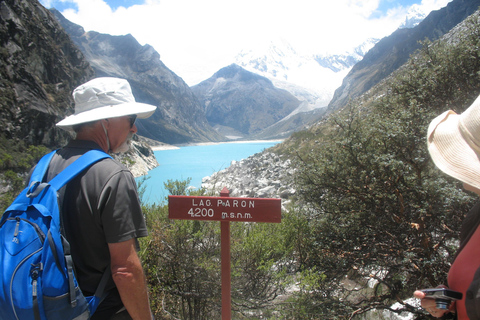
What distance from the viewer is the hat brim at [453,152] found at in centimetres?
104

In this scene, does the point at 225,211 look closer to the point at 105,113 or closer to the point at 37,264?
the point at 105,113

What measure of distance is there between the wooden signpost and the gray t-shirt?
92cm

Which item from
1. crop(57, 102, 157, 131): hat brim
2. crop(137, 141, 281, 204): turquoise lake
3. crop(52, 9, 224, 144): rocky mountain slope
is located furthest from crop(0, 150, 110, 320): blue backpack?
crop(52, 9, 224, 144): rocky mountain slope

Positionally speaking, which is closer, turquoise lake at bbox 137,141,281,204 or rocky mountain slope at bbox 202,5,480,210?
rocky mountain slope at bbox 202,5,480,210

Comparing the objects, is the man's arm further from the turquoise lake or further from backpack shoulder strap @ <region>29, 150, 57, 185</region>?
the turquoise lake

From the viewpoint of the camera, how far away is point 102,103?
1.48 m

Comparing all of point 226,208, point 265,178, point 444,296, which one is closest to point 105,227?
point 226,208

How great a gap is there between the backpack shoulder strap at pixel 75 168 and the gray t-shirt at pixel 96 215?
23 mm

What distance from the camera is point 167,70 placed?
149125mm

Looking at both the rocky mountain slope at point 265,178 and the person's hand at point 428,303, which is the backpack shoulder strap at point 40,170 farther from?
the rocky mountain slope at point 265,178

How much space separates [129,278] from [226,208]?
3.18 ft

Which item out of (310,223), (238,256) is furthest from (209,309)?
(310,223)

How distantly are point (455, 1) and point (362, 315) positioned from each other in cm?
7150

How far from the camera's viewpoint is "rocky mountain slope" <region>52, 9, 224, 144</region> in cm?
12569
